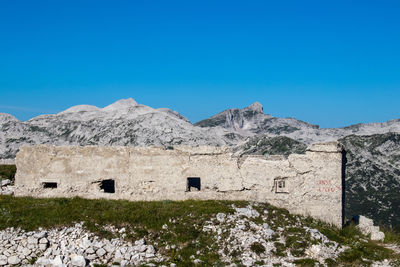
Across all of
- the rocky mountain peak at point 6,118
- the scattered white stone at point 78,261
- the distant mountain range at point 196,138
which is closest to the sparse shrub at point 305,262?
the scattered white stone at point 78,261

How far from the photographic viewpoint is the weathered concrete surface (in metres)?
17.7

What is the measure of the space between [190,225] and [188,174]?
3.27 meters

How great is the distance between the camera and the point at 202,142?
4584cm

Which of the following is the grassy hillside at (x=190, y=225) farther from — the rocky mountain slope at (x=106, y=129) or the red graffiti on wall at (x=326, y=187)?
the rocky mountain slope at (x=106, y=129)

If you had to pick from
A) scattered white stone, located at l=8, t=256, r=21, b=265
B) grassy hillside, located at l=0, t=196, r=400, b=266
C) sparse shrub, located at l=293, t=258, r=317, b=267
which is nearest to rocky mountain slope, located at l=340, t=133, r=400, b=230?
grassy hillside, located at l=0, t=196, r=400, b=266

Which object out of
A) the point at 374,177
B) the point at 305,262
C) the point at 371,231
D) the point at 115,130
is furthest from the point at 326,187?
the point at 115,130

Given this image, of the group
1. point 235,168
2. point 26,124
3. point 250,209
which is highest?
point 26,124

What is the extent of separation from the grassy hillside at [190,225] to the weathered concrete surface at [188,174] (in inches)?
27.6

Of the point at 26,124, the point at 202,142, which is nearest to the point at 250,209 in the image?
the point at 202,142

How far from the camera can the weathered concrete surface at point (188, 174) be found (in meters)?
17.7

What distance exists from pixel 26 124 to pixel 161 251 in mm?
46317

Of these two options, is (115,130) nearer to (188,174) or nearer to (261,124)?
(188,174)

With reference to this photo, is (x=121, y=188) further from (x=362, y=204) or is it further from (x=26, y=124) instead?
(x=26, y=124)

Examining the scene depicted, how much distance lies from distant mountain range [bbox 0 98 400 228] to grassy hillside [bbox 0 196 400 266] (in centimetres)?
1511
